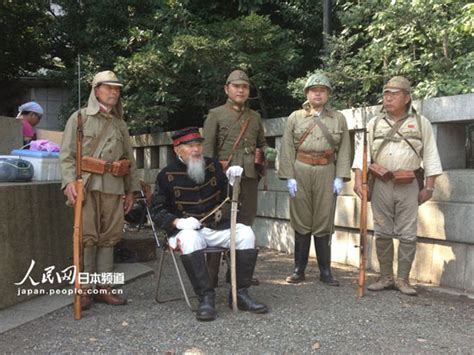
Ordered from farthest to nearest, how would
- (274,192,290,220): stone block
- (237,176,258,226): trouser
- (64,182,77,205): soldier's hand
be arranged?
(274,192,290,220): stone block → (237,176,258,226): trouser → (64,182,77,205): soldier's hand

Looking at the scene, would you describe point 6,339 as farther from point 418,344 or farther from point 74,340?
point 418,344

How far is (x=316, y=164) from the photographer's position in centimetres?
526

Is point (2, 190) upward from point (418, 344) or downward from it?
upward

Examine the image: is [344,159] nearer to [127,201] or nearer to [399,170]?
[399,170]

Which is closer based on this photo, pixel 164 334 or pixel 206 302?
pixel 164 334

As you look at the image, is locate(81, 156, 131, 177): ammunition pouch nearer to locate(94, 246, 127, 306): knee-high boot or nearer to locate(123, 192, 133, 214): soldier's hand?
locate(123, 192, 133, 214): soldier's hand

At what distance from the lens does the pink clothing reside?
6716 mm

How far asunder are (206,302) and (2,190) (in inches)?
73.2

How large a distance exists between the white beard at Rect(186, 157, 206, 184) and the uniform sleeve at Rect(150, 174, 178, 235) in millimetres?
268

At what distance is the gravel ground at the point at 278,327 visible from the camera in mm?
3656

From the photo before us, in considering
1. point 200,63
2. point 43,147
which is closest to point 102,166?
point 43,147

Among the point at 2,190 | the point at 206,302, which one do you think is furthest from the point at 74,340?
the point at 2,190

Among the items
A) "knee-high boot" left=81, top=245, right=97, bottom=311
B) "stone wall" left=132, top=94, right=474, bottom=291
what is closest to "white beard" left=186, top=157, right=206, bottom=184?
"knee-high boot" left=81, top=245, right=97, bottom=311

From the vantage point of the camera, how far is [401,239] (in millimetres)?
5023
